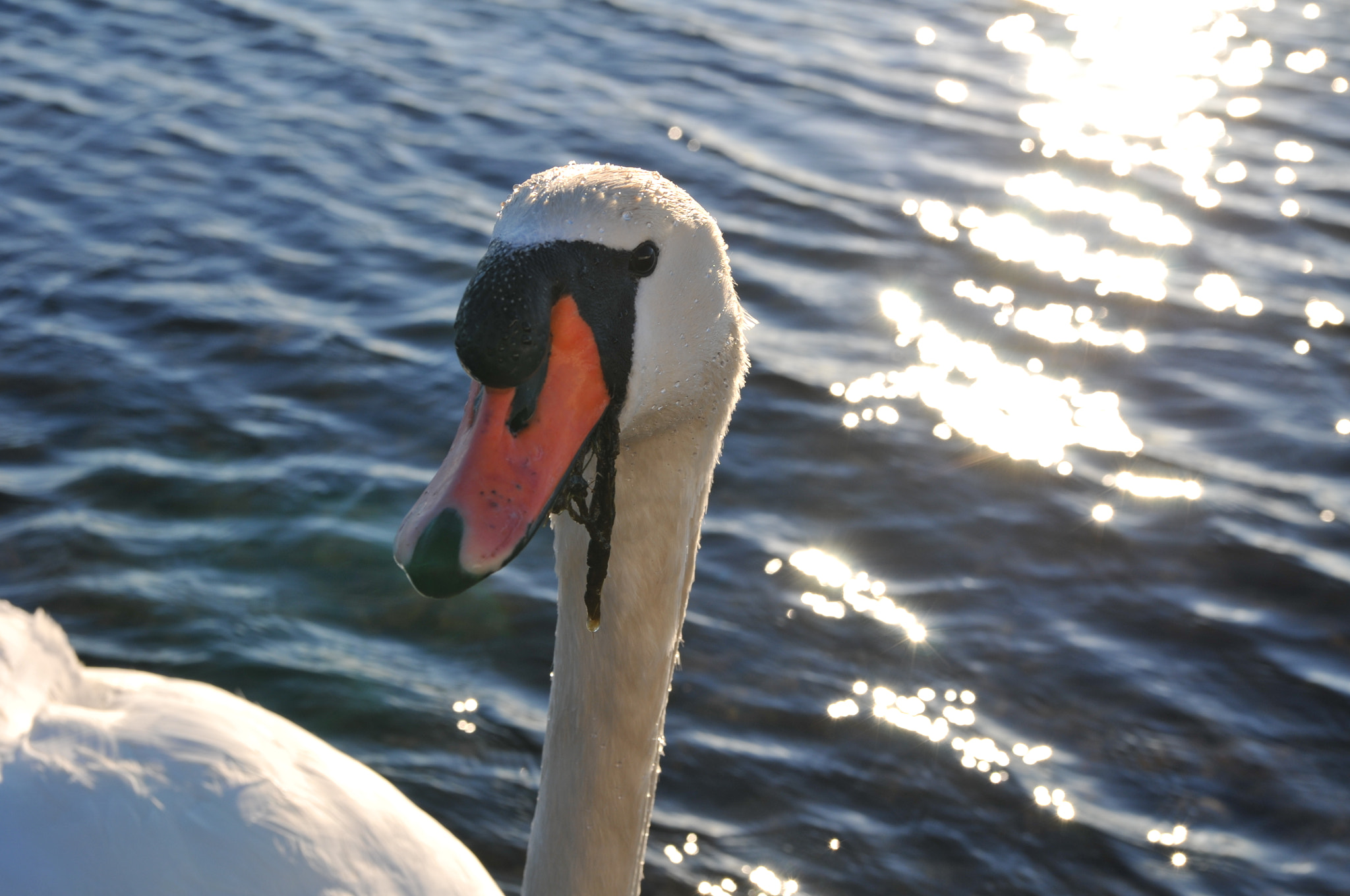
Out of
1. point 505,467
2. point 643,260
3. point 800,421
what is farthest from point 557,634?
point 800,421

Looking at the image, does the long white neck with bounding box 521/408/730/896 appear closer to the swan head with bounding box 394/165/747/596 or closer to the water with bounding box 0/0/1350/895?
the swan head with bounding box 394/165/747/596

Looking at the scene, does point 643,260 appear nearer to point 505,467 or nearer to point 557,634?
point 505,467

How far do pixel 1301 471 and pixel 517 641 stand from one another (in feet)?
13.2

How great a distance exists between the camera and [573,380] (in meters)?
2.31

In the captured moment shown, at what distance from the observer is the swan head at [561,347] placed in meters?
2.13

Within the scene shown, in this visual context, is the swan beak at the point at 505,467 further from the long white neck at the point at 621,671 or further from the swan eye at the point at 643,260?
the long white neck at the point at 621,671

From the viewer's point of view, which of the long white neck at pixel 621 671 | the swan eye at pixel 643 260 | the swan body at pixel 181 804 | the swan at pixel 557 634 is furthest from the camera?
the swan body at pixel 181 804

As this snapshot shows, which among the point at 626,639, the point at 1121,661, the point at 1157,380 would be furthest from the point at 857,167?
the point at 626,639

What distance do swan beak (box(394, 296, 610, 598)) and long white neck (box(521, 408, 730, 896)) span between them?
14.9 inches

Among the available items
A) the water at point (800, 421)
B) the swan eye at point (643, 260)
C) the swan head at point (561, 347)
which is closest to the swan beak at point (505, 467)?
the swan head at point (561, 347)

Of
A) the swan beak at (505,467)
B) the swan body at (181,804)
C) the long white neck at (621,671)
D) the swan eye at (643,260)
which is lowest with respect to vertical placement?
the swan body at (181,804)

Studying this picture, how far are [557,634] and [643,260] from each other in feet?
3.10

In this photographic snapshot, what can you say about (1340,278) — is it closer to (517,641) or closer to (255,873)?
(517,641)

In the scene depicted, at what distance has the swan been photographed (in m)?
2.20
